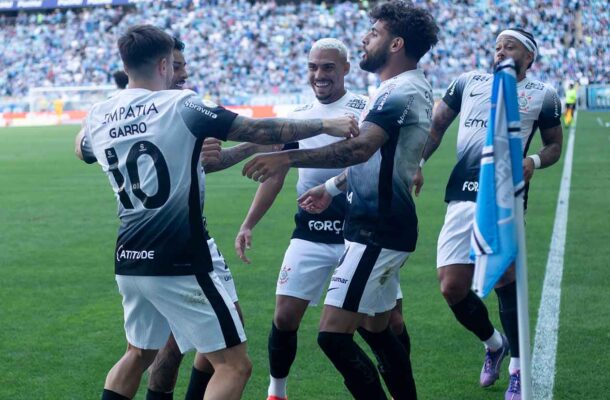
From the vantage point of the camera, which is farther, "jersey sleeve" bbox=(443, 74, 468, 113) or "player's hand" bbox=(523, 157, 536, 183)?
"jersey sleeve" bbox=(443, 74, 468, 113)

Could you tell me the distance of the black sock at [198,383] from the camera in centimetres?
549

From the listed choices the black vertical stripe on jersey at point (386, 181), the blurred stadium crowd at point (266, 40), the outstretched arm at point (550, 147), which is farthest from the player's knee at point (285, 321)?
the blurred stadium crowd at point (266, 40)

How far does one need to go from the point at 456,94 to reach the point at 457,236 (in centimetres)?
108

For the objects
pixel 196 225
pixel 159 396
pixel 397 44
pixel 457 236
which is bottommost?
Result: pixel 159 396

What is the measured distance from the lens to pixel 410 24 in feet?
17.0

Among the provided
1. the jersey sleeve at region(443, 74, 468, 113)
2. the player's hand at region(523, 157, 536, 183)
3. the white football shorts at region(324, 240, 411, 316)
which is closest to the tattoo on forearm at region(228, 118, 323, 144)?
the white football shorts at region(324, 240, 411, 316)

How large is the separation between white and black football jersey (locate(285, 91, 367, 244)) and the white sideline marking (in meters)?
1.67

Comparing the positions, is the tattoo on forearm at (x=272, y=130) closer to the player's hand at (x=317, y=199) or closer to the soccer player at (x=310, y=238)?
the player's hand at (x=317, y=199)

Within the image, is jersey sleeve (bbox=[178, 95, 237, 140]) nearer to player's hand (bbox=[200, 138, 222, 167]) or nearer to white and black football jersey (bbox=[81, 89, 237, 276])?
white and black football jersey (bbox=[81, 89, 237, 276])

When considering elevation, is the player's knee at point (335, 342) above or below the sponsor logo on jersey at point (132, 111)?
below

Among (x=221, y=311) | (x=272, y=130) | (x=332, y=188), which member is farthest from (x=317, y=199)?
(x=221, y=311)

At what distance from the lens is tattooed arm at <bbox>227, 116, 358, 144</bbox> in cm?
453

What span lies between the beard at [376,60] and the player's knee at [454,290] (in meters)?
1.96

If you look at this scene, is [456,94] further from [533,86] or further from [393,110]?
[393,110]
